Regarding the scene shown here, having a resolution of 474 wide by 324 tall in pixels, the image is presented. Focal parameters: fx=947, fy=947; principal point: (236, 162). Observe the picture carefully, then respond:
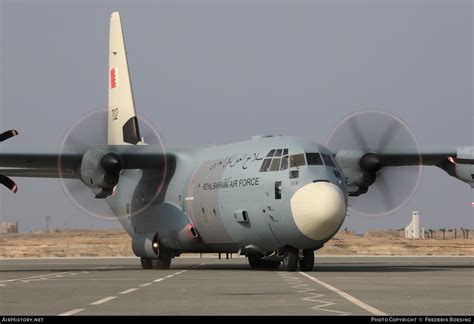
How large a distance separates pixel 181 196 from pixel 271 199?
6.75m

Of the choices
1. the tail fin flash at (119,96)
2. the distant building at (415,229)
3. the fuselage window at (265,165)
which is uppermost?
the tail fin flash at (119,96)

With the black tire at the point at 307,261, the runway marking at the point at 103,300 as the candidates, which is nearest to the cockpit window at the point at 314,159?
the black tire at the point at 307,261

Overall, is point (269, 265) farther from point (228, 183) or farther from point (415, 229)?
point (415, 229)

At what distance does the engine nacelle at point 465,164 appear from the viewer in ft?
120

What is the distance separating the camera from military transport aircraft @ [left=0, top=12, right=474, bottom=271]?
→ 93.4 feet

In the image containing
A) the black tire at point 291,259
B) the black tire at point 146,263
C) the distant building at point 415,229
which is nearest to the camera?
the black tire at point 291,259

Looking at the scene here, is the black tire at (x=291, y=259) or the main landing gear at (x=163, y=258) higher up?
the black tire at (x=291, y=259)

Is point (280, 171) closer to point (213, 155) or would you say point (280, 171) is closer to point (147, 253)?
point (213, 155)

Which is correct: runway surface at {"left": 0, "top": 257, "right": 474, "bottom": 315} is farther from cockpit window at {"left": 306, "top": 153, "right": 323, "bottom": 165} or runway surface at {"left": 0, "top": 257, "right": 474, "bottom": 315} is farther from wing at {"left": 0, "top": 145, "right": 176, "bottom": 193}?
wing at {"left": 0, "top": 145, "right": 176, "bottom": 193}

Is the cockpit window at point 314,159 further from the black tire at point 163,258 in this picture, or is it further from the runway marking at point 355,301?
the black tire at point 163,258

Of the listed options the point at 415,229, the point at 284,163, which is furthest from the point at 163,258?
the point at 415,229

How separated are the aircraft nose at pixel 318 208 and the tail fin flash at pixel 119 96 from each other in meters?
14.6

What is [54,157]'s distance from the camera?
118 ft

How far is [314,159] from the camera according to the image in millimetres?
28844
